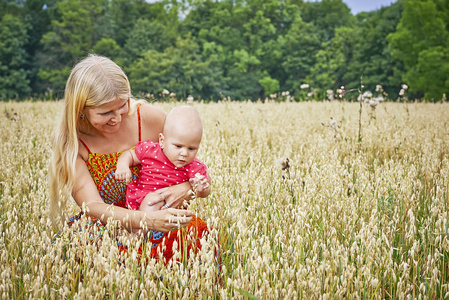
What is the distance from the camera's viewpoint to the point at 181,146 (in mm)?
2529

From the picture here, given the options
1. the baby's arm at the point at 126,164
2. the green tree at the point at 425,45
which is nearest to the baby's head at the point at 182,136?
the baby's arm at the point at 126,164

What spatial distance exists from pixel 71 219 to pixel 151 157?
2.70 feet

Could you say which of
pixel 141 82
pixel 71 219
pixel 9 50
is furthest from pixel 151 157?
pixel 9 50

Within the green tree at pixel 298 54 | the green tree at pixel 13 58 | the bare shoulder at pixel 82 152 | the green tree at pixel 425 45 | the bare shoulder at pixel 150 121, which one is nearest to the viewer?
the bare shoulder at pixel 82 152

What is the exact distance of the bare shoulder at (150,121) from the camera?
10.6 ft

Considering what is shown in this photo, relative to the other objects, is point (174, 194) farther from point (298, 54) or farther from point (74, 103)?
point (298, 54)

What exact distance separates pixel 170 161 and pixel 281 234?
1.03 meters

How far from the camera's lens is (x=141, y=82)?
32.4 metres

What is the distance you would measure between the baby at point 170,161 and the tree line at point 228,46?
2650cm

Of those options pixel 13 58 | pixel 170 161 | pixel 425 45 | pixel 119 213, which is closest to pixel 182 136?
pixel 170 161

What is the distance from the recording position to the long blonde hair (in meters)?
2.57

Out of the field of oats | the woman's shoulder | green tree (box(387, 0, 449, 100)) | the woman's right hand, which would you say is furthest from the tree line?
the woman's right hand

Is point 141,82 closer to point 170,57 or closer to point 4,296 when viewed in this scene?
point 170,57

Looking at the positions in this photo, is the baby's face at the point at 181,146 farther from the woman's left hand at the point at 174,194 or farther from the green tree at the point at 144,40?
the green tree at the point at 144,40
